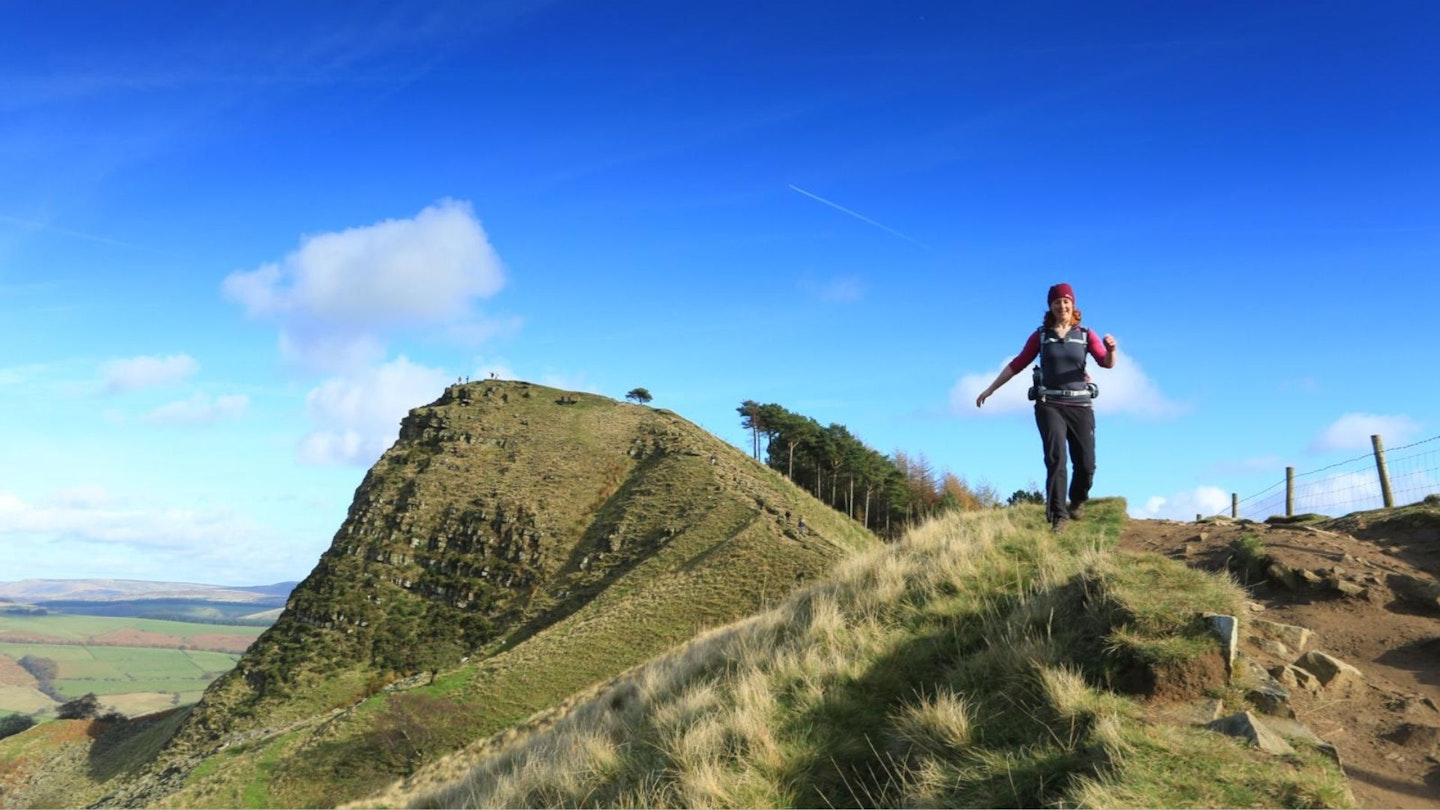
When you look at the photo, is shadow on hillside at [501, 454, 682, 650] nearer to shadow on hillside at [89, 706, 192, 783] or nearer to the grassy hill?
the grassy hill

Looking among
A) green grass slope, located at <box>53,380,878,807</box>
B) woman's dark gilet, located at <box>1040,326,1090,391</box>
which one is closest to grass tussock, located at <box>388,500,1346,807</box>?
woman's dark gilet, located at <box>1040,326,1090,391</box>

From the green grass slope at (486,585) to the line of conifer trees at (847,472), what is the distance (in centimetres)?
716

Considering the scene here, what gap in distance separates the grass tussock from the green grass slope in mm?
28352

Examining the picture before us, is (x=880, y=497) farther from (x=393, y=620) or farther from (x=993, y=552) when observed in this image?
(x=993, y=552)

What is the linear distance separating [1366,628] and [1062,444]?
11.8ft

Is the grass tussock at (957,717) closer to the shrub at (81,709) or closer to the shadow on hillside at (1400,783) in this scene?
the shadow on hillside at (1400,783)

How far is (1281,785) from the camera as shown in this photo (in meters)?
5.42

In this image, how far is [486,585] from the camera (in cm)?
7056

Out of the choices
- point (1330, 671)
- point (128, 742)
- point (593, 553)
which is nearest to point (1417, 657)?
point (1330, 671)

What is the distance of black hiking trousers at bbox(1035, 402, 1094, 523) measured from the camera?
10773mm

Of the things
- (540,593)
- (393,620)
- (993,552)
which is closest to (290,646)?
(393,620)

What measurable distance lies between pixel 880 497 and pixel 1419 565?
83.4m

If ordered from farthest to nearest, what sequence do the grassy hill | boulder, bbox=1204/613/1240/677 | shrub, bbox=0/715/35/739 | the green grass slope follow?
shrub, bbox=0/715/35/739
the green grass slope
boulder, bbox=1204/613/1240/677
the grassy hill

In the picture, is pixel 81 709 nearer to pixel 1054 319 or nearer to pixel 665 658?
pixel 665 658
